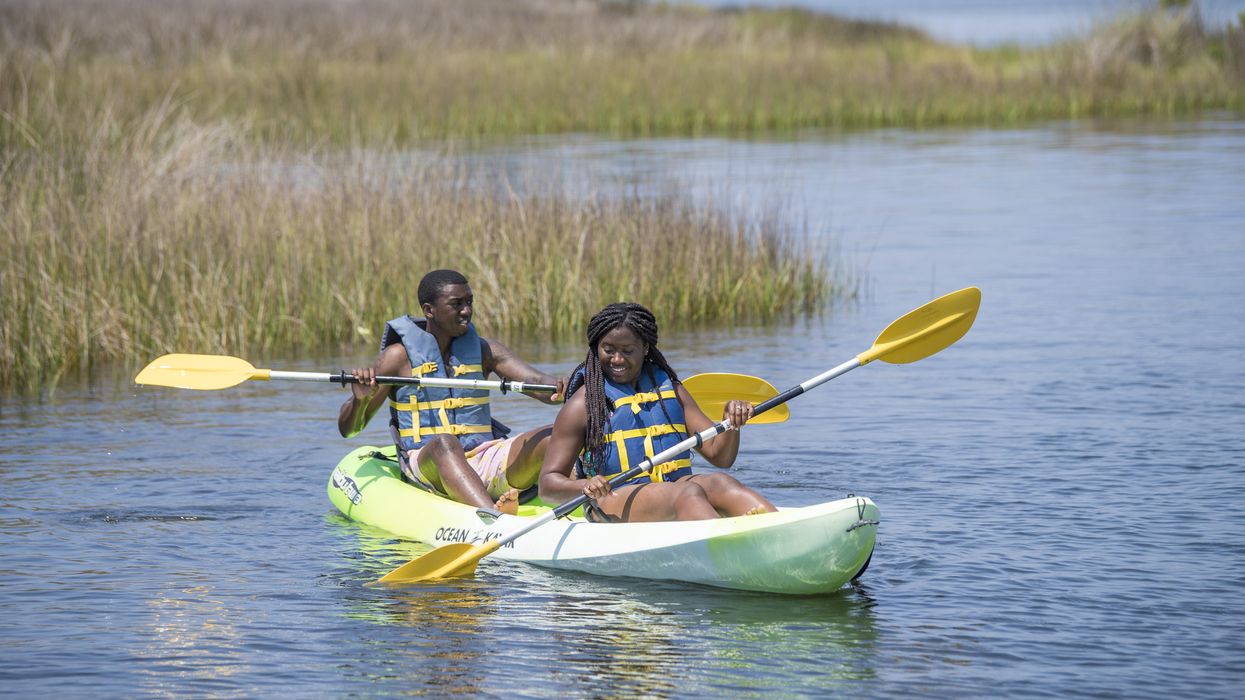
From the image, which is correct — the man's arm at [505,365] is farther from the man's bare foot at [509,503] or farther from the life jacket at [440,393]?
the man's bare foot at [509,503]

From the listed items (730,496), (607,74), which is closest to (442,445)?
(730,496)

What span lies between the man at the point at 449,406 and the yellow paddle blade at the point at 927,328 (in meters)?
1.41

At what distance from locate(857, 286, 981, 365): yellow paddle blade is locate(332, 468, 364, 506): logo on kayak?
96.4 inches

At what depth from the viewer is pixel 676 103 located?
24.9 meters

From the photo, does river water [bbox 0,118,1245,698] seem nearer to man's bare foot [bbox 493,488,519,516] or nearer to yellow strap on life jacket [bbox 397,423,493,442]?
man's bare foot [bbox 493,488,519,516]

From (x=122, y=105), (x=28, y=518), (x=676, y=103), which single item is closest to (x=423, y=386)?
(x=28, y=518)

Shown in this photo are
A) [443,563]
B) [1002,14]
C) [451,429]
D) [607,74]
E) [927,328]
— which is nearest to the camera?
[443,563]

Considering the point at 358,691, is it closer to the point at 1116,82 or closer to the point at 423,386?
the point at 423,386

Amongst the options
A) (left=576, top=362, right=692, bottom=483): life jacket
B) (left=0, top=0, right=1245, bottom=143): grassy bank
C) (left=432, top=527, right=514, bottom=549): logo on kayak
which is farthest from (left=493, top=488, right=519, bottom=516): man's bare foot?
(left=0, top=0, right=1245, bottom=143): grassy bank

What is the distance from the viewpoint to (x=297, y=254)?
11.3m

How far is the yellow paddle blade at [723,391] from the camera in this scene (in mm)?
7098

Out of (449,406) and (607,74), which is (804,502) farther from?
(607,74)

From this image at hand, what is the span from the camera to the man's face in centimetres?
721

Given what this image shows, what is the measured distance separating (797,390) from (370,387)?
1.97m
